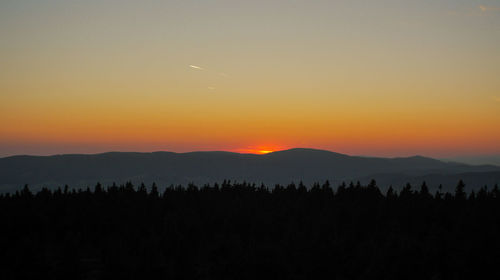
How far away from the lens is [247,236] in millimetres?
84875

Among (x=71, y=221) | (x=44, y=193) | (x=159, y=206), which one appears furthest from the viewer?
(x=44, y=193)

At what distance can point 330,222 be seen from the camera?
88750mm

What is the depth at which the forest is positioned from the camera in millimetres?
62656

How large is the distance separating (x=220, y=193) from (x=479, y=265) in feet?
248

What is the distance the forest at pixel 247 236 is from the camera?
62656mm

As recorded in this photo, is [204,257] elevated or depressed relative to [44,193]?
depressed

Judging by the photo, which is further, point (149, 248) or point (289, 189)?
point (289, 189)

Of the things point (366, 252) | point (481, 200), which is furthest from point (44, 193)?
point (481, 200)

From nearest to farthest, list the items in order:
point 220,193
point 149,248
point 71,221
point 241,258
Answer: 1. point 241,258
2. point 149,248
3. point 71,221
4. point 220,193

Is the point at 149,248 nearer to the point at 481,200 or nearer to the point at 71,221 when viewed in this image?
the point at 71,221

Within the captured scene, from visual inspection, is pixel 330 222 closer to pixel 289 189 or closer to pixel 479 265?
pixel 479 265

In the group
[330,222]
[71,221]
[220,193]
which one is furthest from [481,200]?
[71,221]

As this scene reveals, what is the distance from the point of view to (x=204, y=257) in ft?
232

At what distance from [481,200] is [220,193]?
63732 millimetres
